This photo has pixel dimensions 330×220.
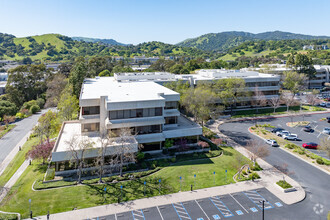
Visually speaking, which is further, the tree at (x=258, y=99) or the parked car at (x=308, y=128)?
the tree at (x=258, y=99)

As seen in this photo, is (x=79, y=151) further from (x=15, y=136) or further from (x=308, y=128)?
(x=308, y=128)

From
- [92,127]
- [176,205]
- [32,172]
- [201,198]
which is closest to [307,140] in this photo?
[201,198]

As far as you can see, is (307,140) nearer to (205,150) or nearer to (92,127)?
(205,150)

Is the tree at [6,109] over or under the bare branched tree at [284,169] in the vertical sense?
over

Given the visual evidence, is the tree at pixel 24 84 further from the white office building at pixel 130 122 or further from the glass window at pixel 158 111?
the glass window at pixel 158 111

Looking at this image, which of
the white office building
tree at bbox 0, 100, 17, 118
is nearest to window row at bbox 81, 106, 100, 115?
the white office building

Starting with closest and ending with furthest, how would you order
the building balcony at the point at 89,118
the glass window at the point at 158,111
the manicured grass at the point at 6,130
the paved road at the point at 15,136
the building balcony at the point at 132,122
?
the building balcony at the point at 132,122
the glass window at the point at 158,111
the building balcony at the point at 89,118
the paved road at the point at 15,136
the manicured grass at the point at 6,130

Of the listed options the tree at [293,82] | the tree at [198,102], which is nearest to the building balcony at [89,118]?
the tree at [198,102]
